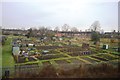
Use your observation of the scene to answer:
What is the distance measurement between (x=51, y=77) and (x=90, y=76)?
1.30 meters

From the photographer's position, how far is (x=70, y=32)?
61.5ft

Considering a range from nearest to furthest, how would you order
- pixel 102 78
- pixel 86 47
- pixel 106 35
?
1. pixel 102 78
2. pixel 86 47
3. pixel 106 35

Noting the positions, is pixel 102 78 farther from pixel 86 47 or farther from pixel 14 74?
pixel 86 47

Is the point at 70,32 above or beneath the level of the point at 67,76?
Answer: above

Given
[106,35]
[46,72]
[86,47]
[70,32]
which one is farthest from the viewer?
[70,32]

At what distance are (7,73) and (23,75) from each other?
0.52 meters

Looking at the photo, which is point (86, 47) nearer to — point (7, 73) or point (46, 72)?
point (46, 72)

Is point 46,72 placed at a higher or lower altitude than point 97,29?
lower

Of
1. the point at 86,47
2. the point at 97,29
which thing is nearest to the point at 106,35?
the point at 97,29

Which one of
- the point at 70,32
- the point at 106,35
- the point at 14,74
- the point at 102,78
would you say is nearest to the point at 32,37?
the point at 70,32

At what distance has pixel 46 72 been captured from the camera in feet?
A: 17.3

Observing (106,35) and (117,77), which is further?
(106,35)

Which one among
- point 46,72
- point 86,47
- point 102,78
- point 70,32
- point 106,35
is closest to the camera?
point 102,78

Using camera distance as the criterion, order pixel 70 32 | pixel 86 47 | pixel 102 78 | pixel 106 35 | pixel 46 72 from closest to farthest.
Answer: pixel 102 78 → pixel 46 72 → pixel 86 47 → pixel 106 35 → pixel 70 32
